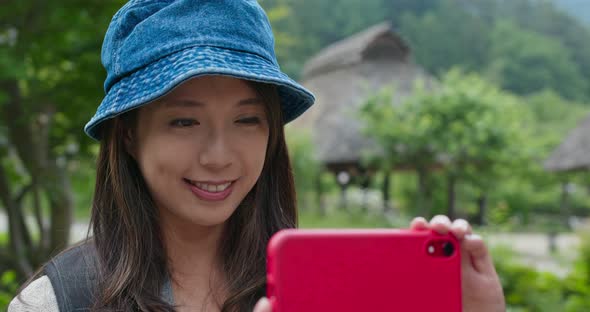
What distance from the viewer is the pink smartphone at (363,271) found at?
76 cm

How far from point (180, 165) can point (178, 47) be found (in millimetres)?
173

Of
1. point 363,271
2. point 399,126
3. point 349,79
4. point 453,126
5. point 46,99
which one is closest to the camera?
point 363,271

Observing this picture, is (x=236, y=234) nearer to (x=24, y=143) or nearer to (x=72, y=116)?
(x=72, y=116)

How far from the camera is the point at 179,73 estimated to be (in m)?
0.88

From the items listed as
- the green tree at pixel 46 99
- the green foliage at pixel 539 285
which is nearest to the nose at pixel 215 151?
the green tree at pixel 46 99

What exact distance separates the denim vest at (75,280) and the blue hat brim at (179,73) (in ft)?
0.69

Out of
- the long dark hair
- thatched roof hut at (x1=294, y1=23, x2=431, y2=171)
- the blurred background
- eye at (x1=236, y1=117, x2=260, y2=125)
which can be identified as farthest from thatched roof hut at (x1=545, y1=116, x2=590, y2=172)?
eye at (x1=236, y1=117, x2=260, y2=125)

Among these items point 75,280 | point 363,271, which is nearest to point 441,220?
point 363,271

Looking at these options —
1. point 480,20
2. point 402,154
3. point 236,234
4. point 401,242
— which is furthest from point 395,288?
point 480,20

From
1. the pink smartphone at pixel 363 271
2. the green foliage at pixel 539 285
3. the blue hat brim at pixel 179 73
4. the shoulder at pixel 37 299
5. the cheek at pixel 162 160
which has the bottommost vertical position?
the green foliage at pixel 539 285

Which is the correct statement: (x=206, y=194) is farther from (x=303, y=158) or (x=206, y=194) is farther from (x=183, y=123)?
(x=303, y=158)

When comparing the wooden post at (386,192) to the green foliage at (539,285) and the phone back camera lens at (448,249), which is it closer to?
the green foliage at (539,285)

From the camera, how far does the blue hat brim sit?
0.88 meters

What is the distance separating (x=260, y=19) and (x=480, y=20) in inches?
1134
